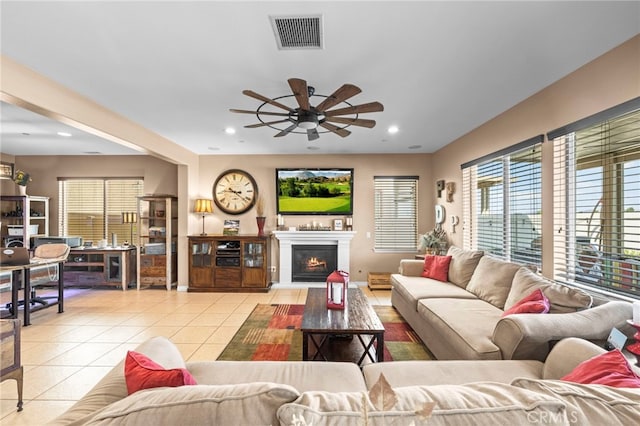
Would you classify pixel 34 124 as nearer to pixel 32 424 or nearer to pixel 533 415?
pixel 32 424

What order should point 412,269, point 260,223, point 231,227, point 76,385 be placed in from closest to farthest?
1. point 76,385
2. point 412,269
3. point 260,223
4. point 231,227

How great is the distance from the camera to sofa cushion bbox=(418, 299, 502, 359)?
81.7 inches

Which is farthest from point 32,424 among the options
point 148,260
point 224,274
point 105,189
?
point 105,189

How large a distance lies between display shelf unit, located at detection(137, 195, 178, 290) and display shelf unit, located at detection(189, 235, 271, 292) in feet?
1.70

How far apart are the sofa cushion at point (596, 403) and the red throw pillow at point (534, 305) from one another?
152 cm

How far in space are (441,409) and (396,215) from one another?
5390mm

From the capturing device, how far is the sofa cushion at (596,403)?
760 mm

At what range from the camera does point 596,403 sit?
0.79 meters

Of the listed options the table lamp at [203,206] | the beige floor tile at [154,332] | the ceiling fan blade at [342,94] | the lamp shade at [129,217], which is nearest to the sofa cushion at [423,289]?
the ceiling fan blade at [342,94]

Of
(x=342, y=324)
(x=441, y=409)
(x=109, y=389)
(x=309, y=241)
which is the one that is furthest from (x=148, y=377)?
(x=309, y=241)

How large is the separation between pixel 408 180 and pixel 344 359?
411 cm

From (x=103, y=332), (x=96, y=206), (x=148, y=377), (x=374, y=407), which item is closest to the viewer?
(x=374, y=407)

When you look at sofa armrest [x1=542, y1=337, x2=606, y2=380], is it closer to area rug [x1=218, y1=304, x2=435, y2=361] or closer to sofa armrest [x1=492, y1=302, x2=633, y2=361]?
sofa armrest [x1=492, y1=302, x2=633, y2=361]

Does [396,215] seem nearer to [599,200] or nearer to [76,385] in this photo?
[599,200]
